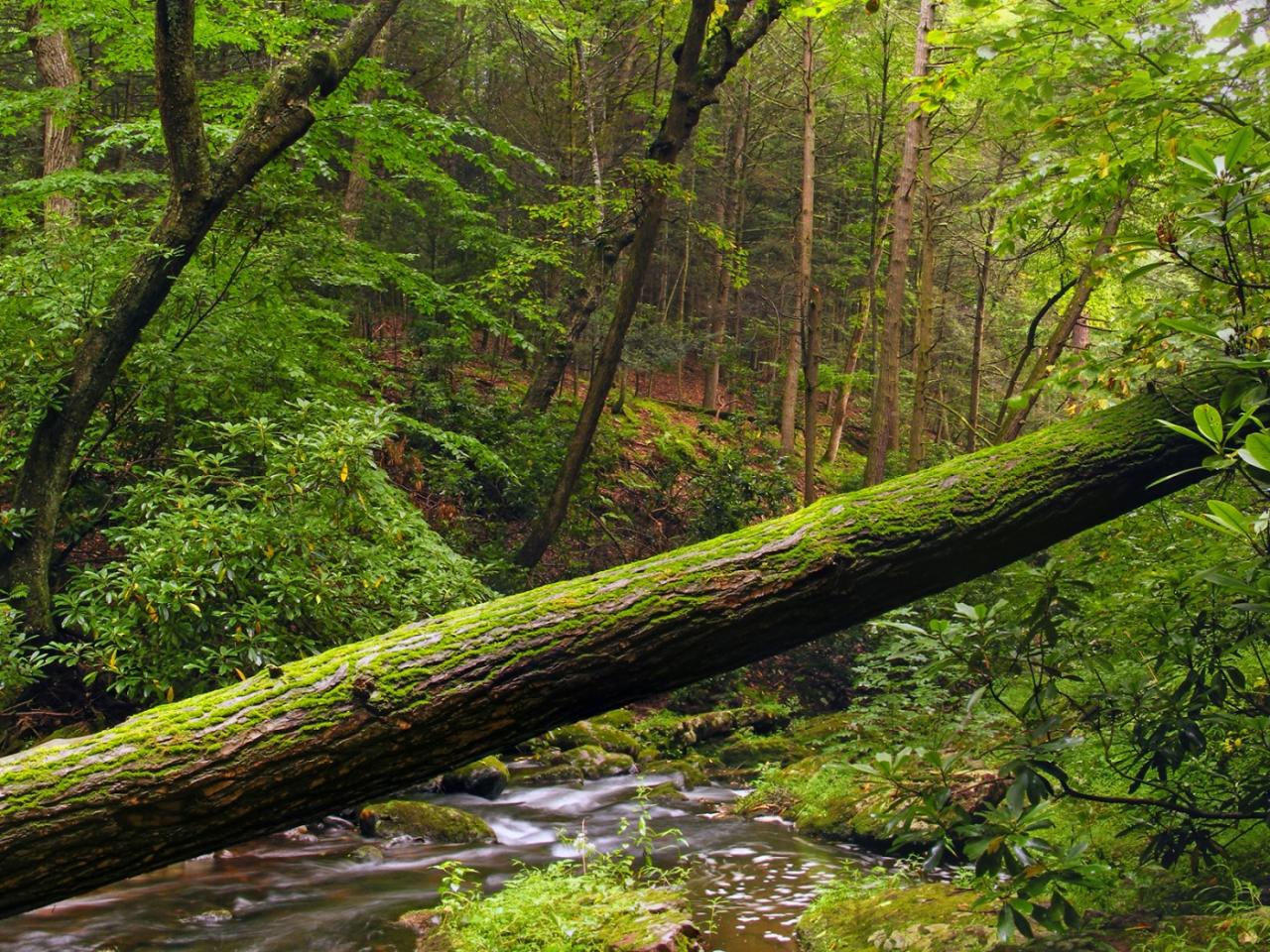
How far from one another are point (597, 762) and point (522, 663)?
8.02 m

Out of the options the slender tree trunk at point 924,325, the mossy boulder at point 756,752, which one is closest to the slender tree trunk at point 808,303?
the slender tree trunk at point 924,325

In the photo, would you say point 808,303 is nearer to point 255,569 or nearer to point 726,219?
point 255,569

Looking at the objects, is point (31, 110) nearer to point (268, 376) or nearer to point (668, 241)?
point (268, 376)

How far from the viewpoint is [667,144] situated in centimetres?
1116

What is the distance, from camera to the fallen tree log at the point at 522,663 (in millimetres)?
2518

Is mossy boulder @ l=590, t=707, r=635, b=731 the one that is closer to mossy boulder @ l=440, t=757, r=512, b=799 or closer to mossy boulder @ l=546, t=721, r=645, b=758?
mossy boulder @ l=546, t=721, r=645, b=758

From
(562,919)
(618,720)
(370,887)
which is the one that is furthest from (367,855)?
(618,720)

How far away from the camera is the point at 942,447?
19406mm

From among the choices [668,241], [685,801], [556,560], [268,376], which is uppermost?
[668,241]

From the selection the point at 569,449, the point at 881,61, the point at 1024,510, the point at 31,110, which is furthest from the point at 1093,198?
the point at 881,61

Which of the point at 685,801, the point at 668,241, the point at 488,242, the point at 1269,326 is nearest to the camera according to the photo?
the point at 1269,326

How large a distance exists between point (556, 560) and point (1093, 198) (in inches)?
425

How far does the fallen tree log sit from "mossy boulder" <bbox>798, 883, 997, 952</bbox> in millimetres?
2447

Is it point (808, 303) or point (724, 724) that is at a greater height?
point (808, 303)
